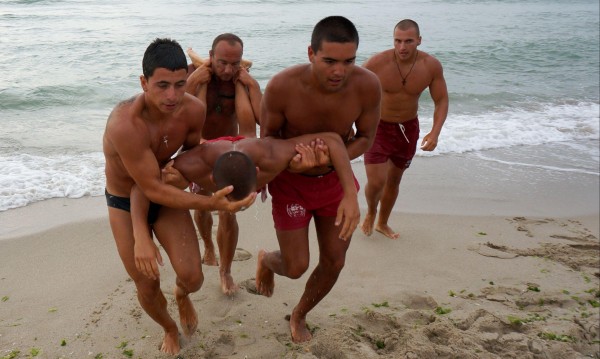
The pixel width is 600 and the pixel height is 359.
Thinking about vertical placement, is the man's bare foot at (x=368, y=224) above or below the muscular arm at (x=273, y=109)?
below

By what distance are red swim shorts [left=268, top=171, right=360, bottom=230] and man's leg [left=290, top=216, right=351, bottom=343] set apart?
3.8 inches

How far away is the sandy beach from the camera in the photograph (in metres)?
4.11

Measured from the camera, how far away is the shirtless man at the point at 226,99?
188 inches

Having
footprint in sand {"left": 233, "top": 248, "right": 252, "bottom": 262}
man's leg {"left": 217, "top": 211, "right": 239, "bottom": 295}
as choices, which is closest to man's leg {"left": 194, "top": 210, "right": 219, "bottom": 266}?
footprint in sand {"left": 233, "top": 248, "right": 252, "bottom": 262}

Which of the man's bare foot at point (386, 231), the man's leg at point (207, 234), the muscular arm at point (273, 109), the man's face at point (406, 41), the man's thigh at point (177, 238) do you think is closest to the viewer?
the man's thigh at point (177, 238)

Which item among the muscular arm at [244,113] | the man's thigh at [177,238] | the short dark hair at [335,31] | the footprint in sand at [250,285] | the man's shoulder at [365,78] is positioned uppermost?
the short dark hair at [335,31]

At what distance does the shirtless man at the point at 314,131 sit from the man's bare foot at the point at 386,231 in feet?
6.75

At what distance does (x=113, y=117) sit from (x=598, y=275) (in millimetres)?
4103

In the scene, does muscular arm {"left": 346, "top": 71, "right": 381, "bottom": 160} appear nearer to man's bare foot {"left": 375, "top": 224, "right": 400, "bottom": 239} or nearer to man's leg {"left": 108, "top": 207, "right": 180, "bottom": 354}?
man's leg {"left": 108, "top": 207, "right": 180, "bottom": 354}

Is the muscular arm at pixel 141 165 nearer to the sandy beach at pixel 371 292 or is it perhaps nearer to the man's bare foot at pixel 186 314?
the man's bare foot at pixel 186 314

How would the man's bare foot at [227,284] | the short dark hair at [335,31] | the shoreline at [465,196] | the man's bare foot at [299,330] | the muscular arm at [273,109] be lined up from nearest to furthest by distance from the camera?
the short dark hair at [335,31]
the muscular arm at [273,109]
the man's bare foot at [299,330]
the man's bare foot at [227,284]
the shoreline at [465,196]

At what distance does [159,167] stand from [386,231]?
299 cm

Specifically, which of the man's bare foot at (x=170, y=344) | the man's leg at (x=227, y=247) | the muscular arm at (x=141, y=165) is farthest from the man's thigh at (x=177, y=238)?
the man's leg at (x=227, y=247)

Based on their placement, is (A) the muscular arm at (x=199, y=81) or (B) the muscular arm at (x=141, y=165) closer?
(B) the muscular arm at (x=141, y=165)
